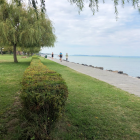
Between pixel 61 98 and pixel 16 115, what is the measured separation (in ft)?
5.97

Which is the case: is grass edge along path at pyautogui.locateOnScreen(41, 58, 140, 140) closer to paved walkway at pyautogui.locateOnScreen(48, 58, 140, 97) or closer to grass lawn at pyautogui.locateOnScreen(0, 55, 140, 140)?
grass lawn at pyautogui.locateOnScreen(0, 55, 140, 140)

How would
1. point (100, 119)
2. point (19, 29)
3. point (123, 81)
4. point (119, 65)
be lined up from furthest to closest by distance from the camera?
1. point (119, 65)
2. point (19, 29)
3. point (123, 81)
4. point (100, 119)

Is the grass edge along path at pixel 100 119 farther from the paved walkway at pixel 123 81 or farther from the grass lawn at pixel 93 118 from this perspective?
the paved walkway at pixel 123 81

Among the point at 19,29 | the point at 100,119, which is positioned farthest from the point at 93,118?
A: the point at 19,29

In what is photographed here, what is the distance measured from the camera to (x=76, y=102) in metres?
4.66

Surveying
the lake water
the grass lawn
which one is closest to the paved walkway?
the grass lawn

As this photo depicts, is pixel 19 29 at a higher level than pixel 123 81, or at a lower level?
higher

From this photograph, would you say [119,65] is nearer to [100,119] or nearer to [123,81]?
[123,81]

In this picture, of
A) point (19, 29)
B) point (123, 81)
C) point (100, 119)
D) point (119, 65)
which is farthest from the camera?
point (119, 65)

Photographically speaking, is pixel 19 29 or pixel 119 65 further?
pixel 119 65

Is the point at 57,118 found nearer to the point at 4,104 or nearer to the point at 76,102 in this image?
the point at 76,102

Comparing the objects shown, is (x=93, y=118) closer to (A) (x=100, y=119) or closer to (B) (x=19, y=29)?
(A) (x=100, y=119)

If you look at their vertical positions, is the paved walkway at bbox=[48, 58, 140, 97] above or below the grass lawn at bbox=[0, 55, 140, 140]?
above

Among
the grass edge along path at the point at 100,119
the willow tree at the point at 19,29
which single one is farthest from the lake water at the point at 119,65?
the grass edge along path at the point at 100,119
